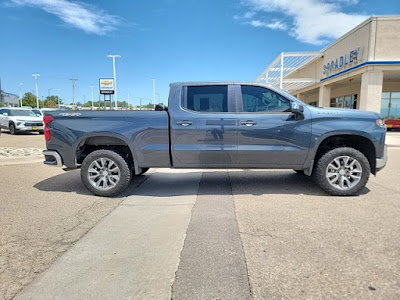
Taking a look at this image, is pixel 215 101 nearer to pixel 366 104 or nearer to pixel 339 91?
pixel 366 104

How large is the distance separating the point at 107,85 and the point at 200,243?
117 feet

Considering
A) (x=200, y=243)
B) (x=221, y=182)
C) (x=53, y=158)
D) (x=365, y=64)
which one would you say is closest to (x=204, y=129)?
(x=221, y=182)

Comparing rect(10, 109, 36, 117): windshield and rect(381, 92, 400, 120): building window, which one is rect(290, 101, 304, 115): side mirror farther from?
rect(381, 92, 400, 120): building window

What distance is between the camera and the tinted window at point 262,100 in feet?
15.3

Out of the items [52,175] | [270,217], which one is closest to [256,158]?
[270,217]

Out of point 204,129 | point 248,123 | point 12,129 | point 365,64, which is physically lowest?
point 12,129

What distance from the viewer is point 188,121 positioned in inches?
180

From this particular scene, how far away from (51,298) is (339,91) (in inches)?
1219

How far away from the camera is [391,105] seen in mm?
24250

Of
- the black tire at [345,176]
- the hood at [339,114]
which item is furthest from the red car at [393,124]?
the black tire at [345,176]

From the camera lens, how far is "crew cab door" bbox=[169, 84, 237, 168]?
4.57m

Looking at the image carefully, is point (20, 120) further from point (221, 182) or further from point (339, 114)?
point (339, 114)

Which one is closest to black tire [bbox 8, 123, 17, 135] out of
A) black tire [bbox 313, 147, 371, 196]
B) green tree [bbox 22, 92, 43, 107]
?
black tire [bbox 313, 147, 371, 196]

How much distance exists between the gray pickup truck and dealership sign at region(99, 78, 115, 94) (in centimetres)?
3173
